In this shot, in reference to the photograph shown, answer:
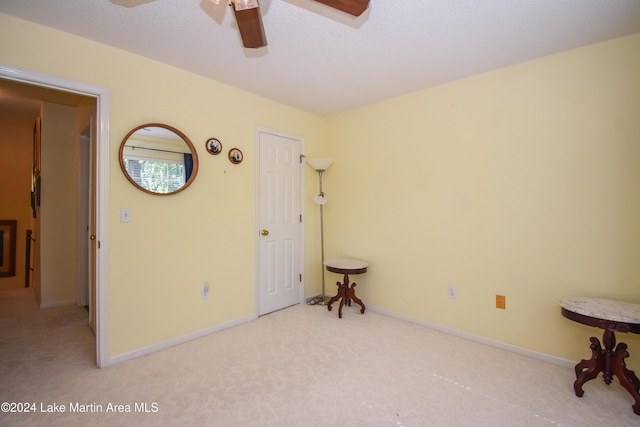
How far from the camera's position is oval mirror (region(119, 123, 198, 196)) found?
228 centimetres

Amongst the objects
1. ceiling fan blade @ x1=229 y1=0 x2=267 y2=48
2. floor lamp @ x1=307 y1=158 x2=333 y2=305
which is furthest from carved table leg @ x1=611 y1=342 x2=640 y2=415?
ceiling fan blade @ x1=229 y1=0 x2=267 y2=48

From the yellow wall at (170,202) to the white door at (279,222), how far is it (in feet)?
0.47

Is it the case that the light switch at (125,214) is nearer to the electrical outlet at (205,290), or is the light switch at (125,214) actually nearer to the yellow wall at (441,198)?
the yellow wall at (441,198)

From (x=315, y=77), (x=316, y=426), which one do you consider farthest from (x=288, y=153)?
(x=316, y=426)

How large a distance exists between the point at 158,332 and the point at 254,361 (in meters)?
0.87

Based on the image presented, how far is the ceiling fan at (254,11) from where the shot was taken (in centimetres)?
125

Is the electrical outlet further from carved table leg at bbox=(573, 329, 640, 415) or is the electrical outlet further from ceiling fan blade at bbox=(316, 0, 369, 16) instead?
carved table leg at bbox=(573, 329, 640, 415)

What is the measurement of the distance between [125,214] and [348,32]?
211cm

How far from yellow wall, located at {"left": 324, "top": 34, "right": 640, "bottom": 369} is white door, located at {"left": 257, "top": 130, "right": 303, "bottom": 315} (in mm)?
855

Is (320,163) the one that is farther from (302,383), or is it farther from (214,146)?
(302,383)

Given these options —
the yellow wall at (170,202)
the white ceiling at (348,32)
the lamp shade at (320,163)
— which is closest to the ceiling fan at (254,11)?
the white ceiling at (348,32)

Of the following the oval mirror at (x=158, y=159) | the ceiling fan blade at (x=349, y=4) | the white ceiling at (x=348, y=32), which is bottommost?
the oval mirror at (x=158, y=159)

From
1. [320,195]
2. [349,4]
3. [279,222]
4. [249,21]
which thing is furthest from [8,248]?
[349,4]

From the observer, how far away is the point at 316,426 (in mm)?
1573
